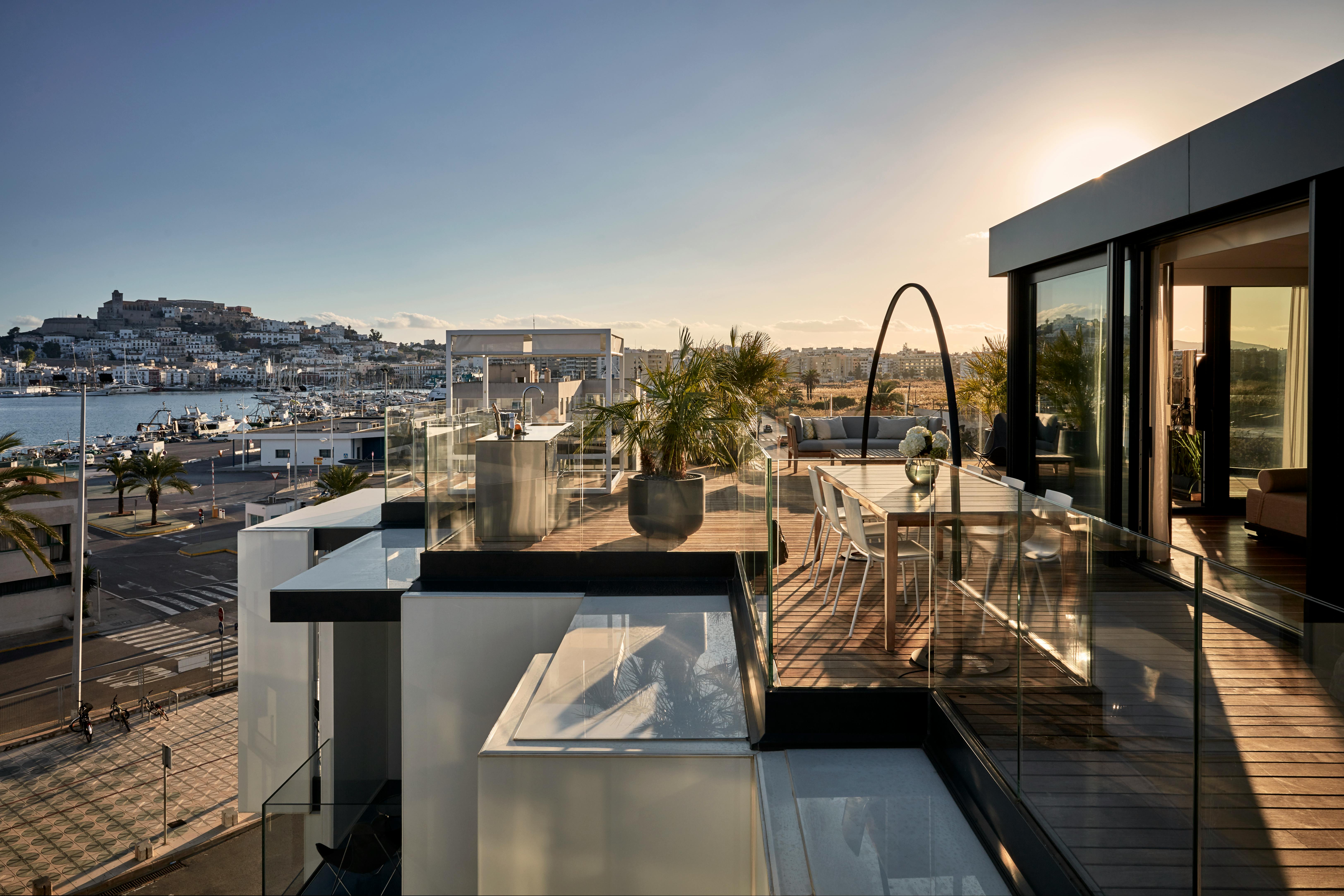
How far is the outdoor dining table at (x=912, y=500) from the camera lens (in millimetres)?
2686

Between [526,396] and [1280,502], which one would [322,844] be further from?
[1280,502]

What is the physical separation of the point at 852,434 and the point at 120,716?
1594 centimetres

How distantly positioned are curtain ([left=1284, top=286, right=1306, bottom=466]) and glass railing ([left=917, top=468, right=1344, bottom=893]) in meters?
5.02

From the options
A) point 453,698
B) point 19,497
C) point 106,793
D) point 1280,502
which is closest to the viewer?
point 1280,502

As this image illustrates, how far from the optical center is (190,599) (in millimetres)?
22484

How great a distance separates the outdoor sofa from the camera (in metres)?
11.7

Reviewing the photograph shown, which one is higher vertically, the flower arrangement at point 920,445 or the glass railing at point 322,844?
the flower arrangement at point 920,445

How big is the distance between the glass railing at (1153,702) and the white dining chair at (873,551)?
144 centimetres

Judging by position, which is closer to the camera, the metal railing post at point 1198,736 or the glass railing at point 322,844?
the metal railing post at point 1198,736

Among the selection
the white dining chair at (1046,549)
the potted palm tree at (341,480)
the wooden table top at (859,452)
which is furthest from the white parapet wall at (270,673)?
the potted palm tree at (341,480)

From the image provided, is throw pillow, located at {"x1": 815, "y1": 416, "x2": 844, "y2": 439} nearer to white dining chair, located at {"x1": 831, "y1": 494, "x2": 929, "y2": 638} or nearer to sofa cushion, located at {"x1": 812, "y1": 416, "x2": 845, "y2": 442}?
sofa cushion, located at {"x1": 812, "y1": 416, "x2": 845, "y2": 442}

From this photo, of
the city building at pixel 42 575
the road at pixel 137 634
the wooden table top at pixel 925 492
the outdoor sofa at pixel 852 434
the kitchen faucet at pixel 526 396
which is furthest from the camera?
the city building at pixel 42 575

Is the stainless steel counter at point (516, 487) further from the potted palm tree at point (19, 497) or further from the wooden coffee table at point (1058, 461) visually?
the potted palm tree at point (19, 497)

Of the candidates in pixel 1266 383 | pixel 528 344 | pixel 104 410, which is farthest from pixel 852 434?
pixel 104 410
